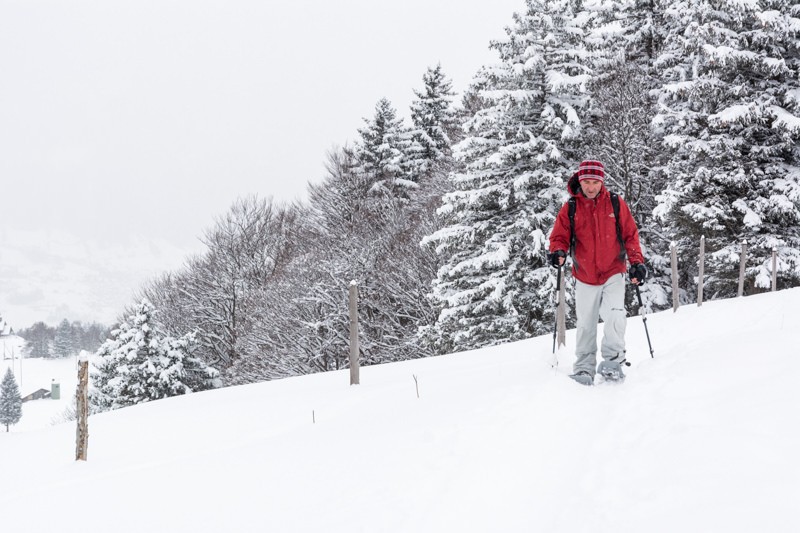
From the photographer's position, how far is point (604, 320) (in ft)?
17.4

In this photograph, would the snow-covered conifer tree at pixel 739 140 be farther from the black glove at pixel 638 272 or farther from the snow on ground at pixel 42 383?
the snow on ground at pixel 42 383

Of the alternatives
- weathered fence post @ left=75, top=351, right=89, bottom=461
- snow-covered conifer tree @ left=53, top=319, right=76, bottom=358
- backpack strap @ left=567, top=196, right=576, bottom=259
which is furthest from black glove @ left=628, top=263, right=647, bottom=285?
snow-covered conifer tree @ left=53, top=319, right=76, bottom=358

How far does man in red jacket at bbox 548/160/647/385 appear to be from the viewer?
516 cm

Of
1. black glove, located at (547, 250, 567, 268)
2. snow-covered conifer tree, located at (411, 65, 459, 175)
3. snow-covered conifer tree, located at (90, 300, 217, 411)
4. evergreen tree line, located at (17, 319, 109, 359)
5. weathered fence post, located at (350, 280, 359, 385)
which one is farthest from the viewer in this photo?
evergreen tree line, located at (17, 319, 109, 359)

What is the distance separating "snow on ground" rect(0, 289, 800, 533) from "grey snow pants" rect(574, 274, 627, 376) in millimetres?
321

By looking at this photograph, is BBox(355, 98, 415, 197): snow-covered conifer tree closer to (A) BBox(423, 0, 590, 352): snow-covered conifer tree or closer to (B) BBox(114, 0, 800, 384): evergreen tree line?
(B) BBox(114, 0, 800, 384): evergreen tree line

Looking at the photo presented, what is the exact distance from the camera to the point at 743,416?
3375 millimetres

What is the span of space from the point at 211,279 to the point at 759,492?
1161 inches

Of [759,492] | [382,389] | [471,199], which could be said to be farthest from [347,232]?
[759,492]

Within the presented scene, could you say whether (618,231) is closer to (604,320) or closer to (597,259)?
(597,259)

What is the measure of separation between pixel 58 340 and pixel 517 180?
145303 mm

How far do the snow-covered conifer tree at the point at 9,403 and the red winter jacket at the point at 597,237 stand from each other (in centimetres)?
7708

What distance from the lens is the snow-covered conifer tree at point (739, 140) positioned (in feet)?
49.1

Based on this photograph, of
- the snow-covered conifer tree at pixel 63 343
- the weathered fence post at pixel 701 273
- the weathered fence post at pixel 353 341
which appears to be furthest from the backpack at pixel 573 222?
the snow-covered conifer tree at pixel 63 343
